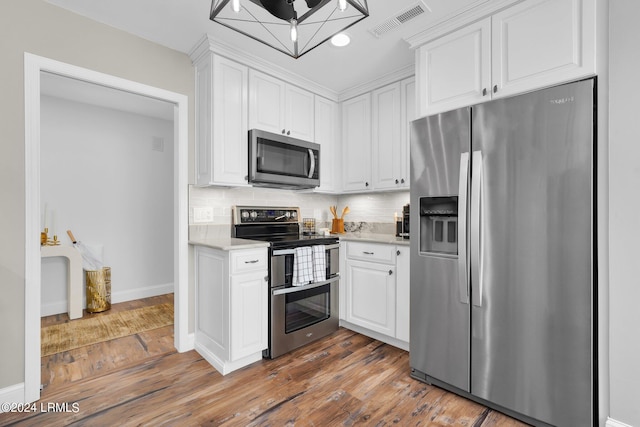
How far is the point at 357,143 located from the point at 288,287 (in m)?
1.70

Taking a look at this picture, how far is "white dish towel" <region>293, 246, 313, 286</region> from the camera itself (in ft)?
8.33

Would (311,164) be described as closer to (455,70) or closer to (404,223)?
(404,223)

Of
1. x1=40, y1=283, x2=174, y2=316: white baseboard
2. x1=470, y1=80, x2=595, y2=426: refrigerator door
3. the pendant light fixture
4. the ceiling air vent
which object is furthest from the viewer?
x1=40, y1=283, x2=174, y2=316: white baseboard

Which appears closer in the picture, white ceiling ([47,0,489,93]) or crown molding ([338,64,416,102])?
white ceiling ([47,0,489,93])

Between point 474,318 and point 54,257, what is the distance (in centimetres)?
432

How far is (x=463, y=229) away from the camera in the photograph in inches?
72.9

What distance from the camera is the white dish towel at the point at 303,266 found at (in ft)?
8.33

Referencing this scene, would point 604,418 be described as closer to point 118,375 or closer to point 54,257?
point 118,375

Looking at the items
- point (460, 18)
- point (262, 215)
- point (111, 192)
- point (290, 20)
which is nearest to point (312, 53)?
point (460, 18)

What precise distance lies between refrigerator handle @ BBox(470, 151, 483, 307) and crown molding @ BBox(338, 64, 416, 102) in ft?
4.60

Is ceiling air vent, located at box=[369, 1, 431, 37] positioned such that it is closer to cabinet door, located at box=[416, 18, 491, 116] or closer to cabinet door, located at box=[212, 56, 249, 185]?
cabinet door, located at box=[416, 18, 491, 116]

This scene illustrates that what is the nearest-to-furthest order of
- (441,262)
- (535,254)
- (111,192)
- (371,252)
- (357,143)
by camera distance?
(535,254) → (441,262) → (371,252) → (357,143) → (111,192)

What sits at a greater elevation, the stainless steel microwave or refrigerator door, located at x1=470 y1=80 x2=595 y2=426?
the stainless steel microwave

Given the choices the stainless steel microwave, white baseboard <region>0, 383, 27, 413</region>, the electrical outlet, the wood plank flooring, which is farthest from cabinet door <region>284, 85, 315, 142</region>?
white baseboard <region>0, 383, 27, 413</region>
